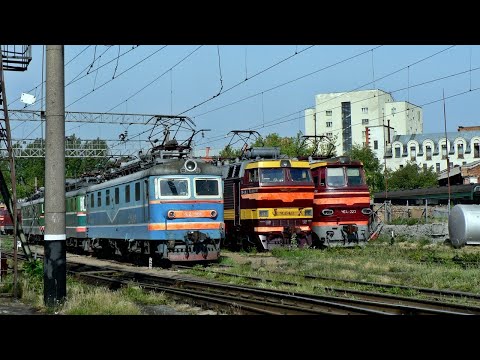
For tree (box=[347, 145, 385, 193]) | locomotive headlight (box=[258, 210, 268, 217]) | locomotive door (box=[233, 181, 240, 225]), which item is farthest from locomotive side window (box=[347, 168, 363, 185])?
tree (box=[347, 145, 385, 193])

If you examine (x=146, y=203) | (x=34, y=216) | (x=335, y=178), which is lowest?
(x=34, y=216)

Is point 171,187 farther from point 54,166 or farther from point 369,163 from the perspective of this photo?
point 369,163

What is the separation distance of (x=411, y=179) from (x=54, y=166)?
74302 mm

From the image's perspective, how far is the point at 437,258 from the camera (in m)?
21.7

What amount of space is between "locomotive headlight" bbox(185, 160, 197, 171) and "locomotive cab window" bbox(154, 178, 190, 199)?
1.36 ft

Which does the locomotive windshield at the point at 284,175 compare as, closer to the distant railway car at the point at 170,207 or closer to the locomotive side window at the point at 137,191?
the distant railway car at the point at 170,207

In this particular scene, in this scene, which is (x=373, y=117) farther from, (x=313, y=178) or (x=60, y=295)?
(x=60, y=295)

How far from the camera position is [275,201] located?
81.5 feet

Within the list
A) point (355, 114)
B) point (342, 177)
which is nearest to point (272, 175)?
point (342, 177)

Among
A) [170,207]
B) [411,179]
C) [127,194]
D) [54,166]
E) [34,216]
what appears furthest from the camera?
[411,179]

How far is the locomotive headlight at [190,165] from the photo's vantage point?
21.0m

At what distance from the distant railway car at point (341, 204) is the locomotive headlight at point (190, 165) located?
6.97m
